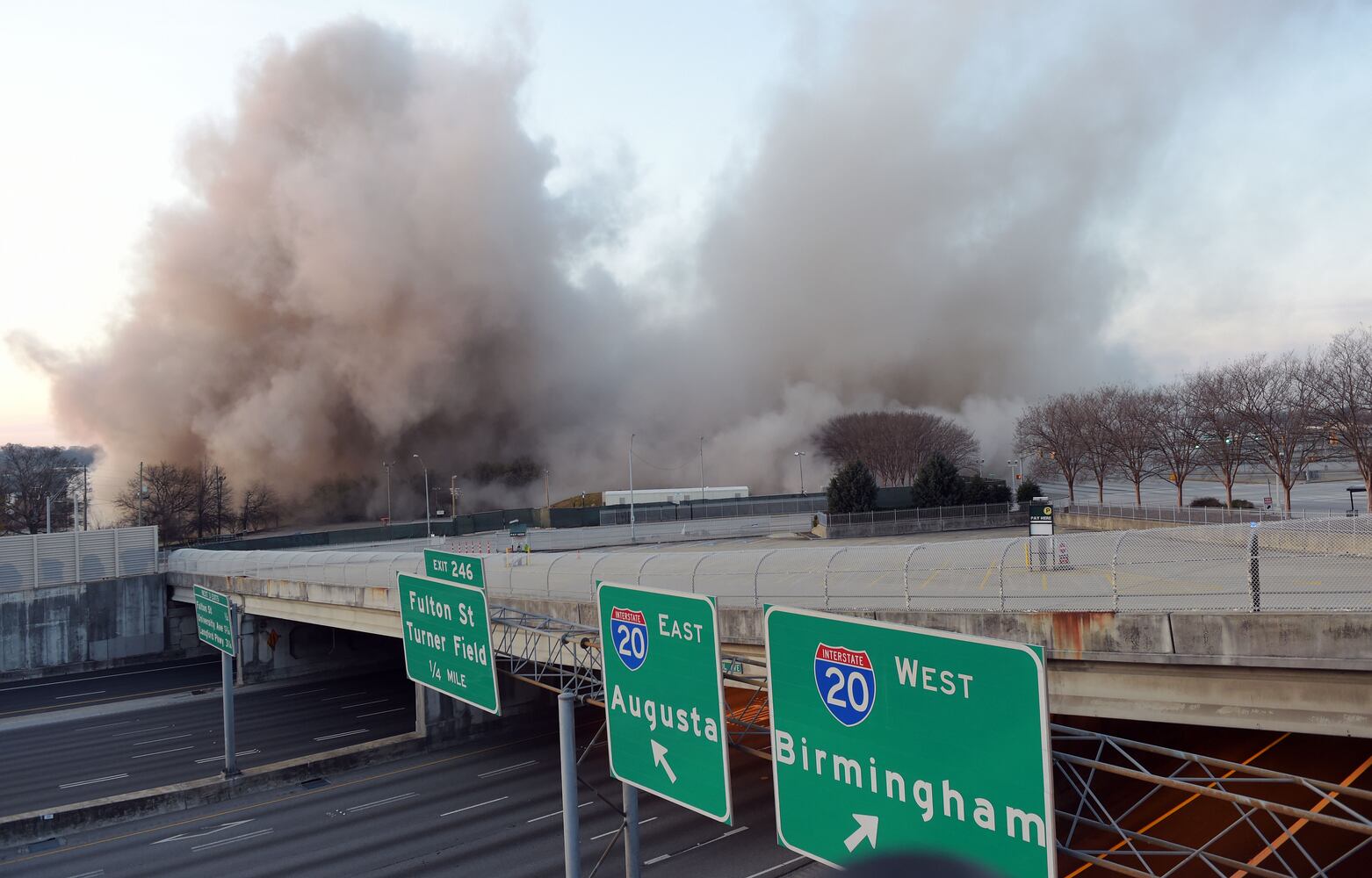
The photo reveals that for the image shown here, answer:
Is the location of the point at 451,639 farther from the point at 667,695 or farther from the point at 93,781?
the point at 93,781

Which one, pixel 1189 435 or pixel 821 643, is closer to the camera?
pixel 821 643

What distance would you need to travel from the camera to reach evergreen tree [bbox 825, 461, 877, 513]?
56.6 meters

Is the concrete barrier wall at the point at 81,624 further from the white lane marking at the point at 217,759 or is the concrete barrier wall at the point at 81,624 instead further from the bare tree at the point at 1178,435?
the bare tree at the point at 1178,435

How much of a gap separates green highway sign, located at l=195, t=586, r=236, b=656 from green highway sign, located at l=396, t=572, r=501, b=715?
12365mm

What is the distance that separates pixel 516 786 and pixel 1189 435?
3865 centimetres

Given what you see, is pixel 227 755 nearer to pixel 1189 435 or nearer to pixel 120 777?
pixel 120 777

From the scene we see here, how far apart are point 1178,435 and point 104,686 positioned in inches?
2130

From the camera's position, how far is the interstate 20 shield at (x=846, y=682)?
515cm

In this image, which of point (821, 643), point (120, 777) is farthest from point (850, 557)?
point (120, 777)

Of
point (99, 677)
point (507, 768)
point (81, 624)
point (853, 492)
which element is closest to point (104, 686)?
point (99, 677)

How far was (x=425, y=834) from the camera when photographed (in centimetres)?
1895

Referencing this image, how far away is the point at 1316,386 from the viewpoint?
3500 cm

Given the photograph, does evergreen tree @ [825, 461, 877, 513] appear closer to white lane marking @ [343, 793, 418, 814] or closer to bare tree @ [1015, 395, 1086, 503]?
bare tree @ [1015, 395, 1086, 503]

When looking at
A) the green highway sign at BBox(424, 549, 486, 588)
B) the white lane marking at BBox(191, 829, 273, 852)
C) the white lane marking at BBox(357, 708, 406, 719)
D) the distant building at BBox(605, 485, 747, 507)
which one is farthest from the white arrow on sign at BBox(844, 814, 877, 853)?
the distant building at BBox(605, 485, 747, 507)
